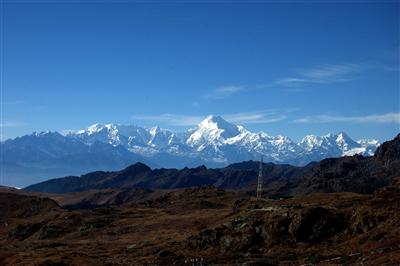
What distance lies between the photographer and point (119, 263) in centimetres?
7975

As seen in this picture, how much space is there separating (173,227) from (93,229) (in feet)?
74.2

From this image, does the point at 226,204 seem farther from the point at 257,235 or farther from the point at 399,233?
the point at 399,233

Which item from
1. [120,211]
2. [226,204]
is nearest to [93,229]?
[120,211]

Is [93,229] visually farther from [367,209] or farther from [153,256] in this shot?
[367,209]

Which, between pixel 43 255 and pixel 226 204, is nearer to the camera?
pixel 43 255

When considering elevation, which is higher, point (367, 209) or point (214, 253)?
point (367, 209)

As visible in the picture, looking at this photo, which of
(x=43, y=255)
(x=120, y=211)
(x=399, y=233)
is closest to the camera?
(x=399, y=233)

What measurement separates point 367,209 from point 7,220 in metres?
122

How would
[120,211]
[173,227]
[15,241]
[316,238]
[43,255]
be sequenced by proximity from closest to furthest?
[316,238], [43,255], [173,227], [15,241], [120,211]

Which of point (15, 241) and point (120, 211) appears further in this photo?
point (120, 211)

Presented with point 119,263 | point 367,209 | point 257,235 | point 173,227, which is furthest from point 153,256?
point 173,227

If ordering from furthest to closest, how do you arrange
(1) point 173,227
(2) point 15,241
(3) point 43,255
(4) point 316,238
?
(2) point 15,241
(1) point 173,227
(3) point 43,255
(4) point 316,238

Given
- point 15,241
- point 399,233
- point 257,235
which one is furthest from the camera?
point 15,241

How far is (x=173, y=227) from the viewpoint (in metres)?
122
